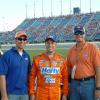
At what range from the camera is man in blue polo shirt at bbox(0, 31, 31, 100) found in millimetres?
5678

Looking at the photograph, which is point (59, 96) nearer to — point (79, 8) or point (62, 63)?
point (62, 63)

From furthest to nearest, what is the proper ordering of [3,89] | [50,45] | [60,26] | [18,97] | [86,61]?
[60,26] < [86,61] < [18,97] < [50,45] < [3,89]

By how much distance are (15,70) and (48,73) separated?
0.52 m

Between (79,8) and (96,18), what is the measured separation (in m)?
13.7

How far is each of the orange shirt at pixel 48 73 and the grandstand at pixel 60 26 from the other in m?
51.4

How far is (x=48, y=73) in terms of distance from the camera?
573cm

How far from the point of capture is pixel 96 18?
65938mm

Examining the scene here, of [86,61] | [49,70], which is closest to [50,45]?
[49,70]

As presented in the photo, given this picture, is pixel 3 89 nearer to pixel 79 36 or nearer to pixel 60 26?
pixel 79 36

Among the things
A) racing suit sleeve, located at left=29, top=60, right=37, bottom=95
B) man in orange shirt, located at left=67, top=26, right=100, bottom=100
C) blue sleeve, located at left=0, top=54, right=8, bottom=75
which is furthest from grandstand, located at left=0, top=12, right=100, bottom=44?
blue sleeve, located at left=0, top=54, right=8, bottom=75

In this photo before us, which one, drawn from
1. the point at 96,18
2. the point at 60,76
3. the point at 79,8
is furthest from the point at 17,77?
the point at 79,8

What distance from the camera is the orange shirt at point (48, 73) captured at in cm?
575

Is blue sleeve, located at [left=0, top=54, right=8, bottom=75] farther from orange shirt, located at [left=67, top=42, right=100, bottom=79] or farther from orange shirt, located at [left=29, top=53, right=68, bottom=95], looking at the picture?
orange shirt, located at [left=67, top=42, right=100, bottom=79]

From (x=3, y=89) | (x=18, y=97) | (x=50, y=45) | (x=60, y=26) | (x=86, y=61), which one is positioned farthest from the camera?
(x=60, y=26)
